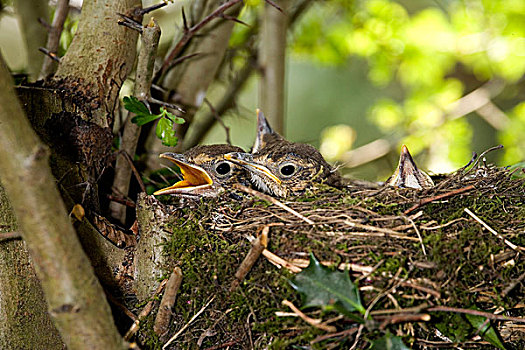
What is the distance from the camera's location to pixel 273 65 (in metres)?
2.56

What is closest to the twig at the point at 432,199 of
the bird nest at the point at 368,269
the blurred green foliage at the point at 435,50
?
the bird nest at the point at 368,269

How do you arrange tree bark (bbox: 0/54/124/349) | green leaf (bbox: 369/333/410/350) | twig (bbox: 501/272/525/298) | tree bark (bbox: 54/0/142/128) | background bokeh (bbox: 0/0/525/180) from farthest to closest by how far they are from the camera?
1. background bokeh (bbox: 0/0/525/180)
2. tree bark (bbox: 54/0/142/128)
3. twig (bbox: 501/272/525/298)
4. green leaf (bbox: 369/333/410/350)
5. tree bark (bbox: 0/54/124/349)

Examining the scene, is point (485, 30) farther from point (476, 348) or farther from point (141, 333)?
point (141, 333)

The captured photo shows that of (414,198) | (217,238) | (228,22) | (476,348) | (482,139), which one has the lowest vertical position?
(217,238)

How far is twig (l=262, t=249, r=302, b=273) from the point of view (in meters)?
1.10

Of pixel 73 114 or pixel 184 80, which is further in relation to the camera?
pixel 184 80

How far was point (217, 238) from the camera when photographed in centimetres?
122

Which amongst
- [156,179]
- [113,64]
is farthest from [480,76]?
[113,64]

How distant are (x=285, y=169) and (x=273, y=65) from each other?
1.08 meters

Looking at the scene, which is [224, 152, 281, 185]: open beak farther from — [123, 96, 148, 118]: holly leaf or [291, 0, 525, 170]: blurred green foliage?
[291, 0, 525, 170]: blurred green foliage

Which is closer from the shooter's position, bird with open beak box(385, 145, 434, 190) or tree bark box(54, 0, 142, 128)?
tree bark box(54, 0, 142, 128)

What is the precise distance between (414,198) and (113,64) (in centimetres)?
93

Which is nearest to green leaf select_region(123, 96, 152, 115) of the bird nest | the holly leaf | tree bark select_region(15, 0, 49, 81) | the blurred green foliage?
the holly leaf

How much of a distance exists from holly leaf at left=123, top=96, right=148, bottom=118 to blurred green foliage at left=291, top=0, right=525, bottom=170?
6.86 ft
